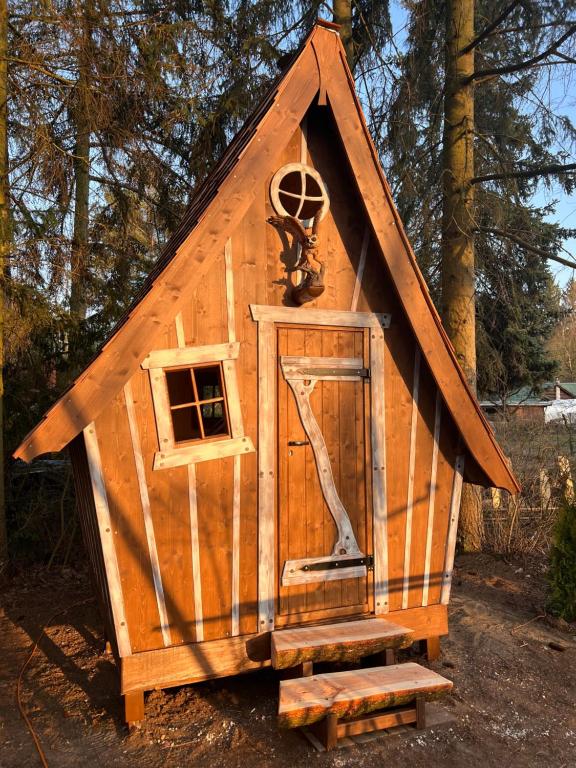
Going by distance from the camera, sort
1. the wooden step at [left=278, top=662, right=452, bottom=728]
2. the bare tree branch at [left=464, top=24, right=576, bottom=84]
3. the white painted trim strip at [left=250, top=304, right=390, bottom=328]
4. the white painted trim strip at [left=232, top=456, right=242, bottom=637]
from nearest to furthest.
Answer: the wooden step at [left=278, top=662, right=452, bottom=728], the white painted trim strip at [left=232, top=456, right=242, bottom=637], the white painted trim strip at [left=250, top=304, right=390, bottom=328], the bare tree branch at [left=464, top=24, right=576, bottom=84]

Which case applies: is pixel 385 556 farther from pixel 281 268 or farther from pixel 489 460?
pixel 281 268

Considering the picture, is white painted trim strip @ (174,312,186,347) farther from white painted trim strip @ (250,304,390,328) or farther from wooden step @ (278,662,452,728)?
wooden step @ (278,662,452,728)

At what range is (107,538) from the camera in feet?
12.3

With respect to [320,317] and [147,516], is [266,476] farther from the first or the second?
[320,317]

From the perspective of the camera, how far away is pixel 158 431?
389 centimetres

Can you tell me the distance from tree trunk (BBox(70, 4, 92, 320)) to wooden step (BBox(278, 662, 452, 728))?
5871mm

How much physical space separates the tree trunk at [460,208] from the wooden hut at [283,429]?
9.81 ft

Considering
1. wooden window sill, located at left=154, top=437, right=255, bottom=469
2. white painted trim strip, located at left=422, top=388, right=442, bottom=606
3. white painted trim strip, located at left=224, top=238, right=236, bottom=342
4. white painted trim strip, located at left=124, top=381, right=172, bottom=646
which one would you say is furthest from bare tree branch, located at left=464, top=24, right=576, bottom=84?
white painted trim strip, located at left=124, top=381, right=172, bottom=646

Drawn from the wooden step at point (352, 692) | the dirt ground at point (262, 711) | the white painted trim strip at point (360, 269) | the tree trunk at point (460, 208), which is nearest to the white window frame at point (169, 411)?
the white painted trim strip at point (360, 269)

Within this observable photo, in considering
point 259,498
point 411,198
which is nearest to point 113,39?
point 411,198

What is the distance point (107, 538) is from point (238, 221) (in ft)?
8.06

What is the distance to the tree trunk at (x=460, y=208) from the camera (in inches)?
293

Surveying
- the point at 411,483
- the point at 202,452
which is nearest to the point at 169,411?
the point at 202,452

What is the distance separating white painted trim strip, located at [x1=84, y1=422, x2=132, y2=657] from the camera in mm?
3729
